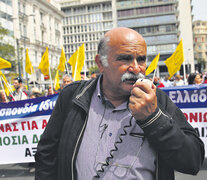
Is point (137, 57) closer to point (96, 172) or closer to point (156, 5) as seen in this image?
point (96, 172)

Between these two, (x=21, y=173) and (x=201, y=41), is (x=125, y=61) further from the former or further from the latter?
(x=201, y=41)

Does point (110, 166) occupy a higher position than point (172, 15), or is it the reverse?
point (172, 15)

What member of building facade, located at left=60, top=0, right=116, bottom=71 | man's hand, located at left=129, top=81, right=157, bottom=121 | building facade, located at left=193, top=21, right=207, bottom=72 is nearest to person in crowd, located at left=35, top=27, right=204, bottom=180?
man's hand, located at left=129, top=81, right=157, bottom=121

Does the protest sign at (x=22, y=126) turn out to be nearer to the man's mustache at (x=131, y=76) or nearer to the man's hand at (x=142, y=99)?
the man's mustache at (x=131, y=76)

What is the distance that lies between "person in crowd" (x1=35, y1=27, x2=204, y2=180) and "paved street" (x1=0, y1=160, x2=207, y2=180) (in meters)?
3.20

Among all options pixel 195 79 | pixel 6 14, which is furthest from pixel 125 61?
pixel 6 14

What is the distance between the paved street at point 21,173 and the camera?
169 inches

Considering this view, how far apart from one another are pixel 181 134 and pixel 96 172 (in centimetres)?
48

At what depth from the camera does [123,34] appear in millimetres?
1461

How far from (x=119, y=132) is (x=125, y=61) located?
14.5 inches

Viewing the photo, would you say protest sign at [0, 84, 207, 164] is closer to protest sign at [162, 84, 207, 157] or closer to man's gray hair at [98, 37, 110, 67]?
protest sign at [162, 84, 207, 157]

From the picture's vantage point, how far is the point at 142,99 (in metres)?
1.17

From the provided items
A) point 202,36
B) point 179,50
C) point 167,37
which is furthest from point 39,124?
point 202,36

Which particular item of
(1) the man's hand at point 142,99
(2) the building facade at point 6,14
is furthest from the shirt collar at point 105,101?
(2) the building facade at point 6,14
